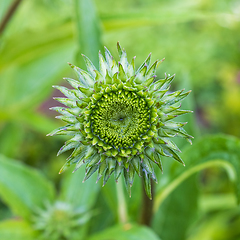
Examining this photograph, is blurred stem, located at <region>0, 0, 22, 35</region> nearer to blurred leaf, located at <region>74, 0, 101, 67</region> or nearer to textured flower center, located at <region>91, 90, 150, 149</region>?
blurred leaf, located at <region>74, 0, 101, 67</region>

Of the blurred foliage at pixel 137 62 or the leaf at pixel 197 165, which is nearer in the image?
the leaf at pixel 197 165

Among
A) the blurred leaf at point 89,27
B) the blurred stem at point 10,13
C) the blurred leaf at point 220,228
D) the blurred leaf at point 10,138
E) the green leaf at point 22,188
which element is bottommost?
the blurred leaf at point 220,228

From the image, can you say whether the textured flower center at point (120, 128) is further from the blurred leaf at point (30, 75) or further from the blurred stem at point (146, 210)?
the blurred leaf at point (30, 75)

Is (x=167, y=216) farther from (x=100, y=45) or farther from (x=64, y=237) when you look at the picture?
(x=100, y=45)

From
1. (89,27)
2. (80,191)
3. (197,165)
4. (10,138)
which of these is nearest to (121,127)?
(197,165)

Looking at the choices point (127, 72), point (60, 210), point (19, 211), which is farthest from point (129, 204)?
point (127, 72)

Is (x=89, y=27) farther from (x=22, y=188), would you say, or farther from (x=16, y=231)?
(x=16, y=231)

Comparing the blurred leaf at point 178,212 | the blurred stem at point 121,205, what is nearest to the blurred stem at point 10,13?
the blurred stem at point 121,205
